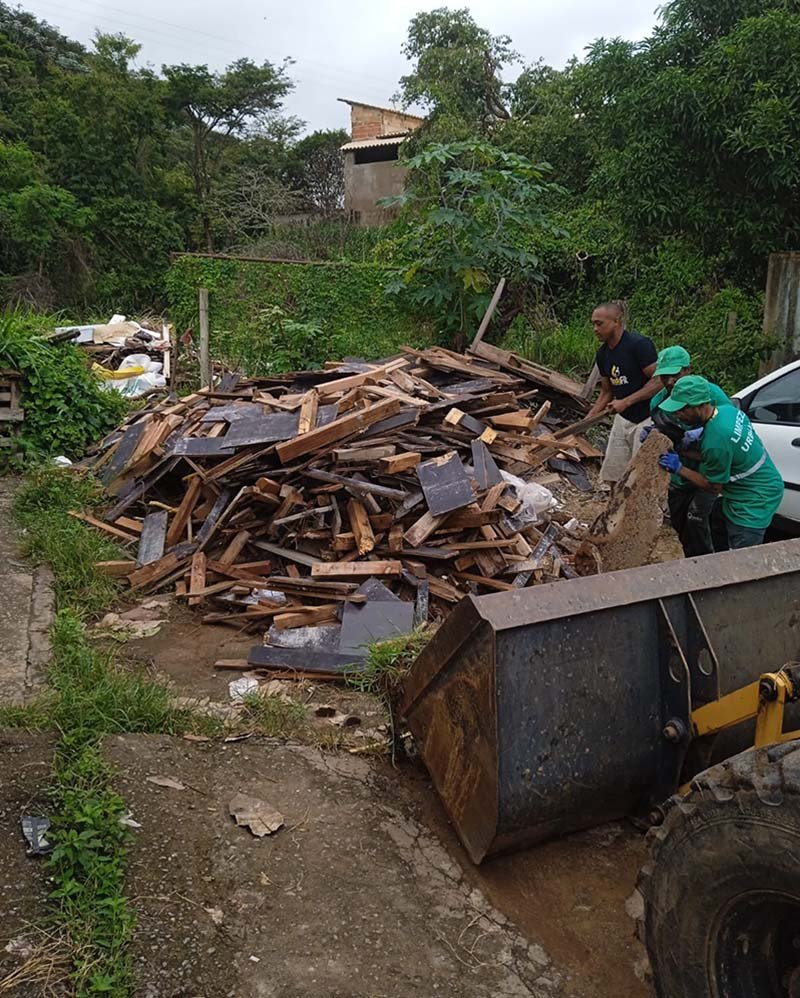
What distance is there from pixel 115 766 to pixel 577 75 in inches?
399

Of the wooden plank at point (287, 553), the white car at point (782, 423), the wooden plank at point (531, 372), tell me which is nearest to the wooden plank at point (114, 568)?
the wooden plank at point (287, 553)

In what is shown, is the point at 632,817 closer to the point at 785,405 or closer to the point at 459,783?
the point at 459,783

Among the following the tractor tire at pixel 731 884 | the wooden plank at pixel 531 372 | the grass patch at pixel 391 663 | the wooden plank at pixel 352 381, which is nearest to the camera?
the tractor tire at pixel 731 884

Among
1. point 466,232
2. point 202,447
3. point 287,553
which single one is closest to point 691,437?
point 287,553

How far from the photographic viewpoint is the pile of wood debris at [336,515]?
19.2ft

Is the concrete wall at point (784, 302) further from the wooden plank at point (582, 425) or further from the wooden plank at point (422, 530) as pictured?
the wooden plank at point (422, 530)

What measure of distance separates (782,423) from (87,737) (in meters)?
4.92

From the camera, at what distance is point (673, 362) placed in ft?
18.9

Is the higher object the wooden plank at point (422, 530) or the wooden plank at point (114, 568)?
the wooden plank at point (422, 530)

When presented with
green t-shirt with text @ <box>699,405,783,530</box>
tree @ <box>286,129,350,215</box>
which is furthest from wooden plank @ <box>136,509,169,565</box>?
tree @ <box>286,129,350,215</box>

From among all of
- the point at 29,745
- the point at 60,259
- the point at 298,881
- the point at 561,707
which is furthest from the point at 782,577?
the point at 60,259

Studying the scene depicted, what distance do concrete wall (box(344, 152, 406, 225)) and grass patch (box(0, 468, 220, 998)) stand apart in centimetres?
2010

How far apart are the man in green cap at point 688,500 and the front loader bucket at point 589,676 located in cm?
198

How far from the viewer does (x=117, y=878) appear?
2932 millimetres
